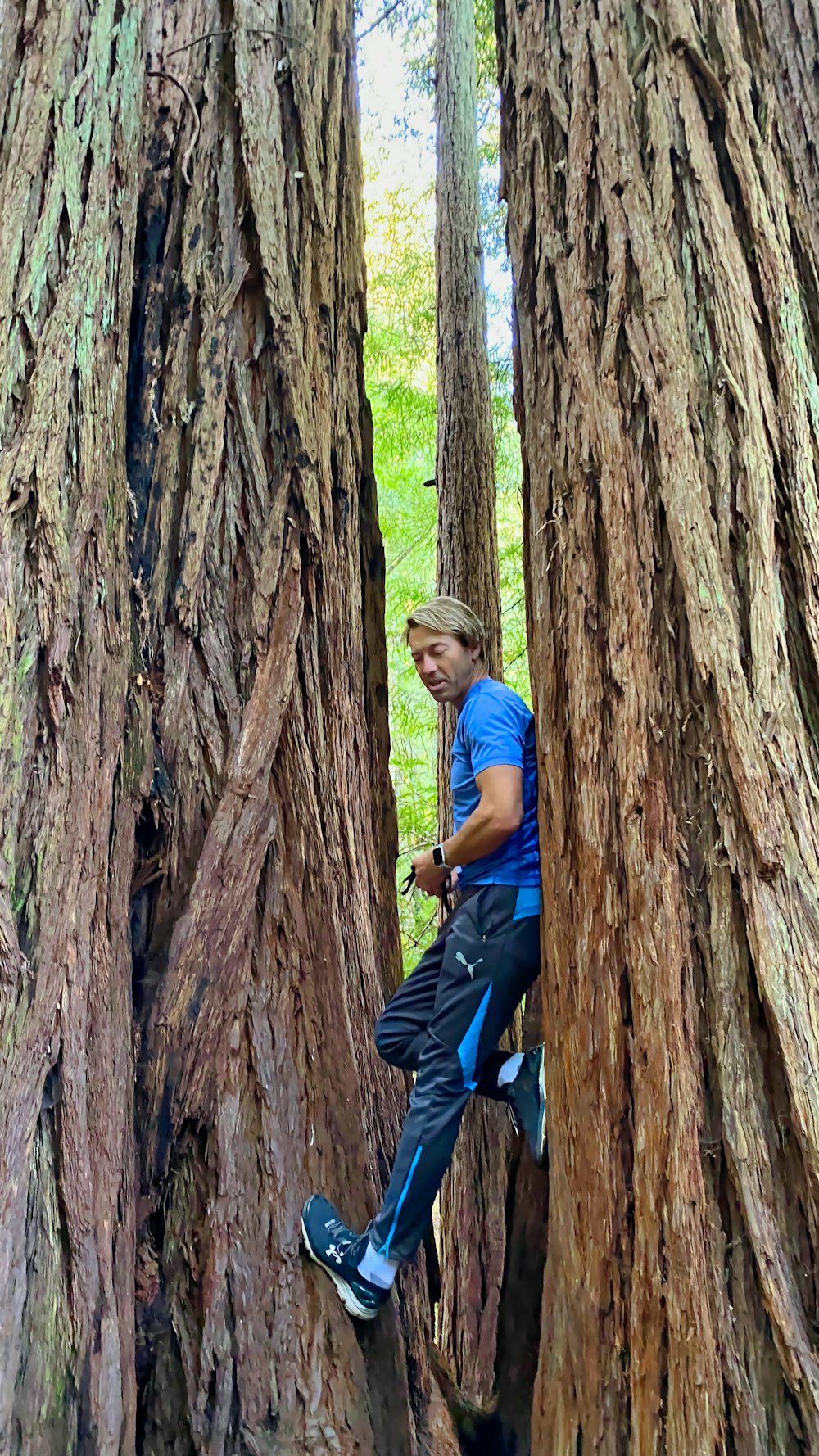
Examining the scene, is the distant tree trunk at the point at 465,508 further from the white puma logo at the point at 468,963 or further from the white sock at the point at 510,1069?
the white puma logo at the point at 468,963

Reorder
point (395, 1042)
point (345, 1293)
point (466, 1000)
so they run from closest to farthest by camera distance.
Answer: point (345, 1293)
point (466, 1000)
point (395, 1042)

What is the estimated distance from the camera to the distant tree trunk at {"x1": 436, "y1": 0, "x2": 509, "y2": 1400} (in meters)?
4.45

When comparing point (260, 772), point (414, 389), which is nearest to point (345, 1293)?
point (260, 772)

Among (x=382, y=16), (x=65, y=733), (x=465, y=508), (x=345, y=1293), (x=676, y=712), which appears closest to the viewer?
(x=676, y=712)

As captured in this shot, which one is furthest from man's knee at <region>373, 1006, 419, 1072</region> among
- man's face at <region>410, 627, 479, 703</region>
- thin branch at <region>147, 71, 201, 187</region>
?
thin branch at <region>147, 71, 201, 187</region>

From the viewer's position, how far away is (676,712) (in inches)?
86.4

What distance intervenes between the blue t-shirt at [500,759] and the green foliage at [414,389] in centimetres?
473

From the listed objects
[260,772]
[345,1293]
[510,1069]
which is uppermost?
[260,772]

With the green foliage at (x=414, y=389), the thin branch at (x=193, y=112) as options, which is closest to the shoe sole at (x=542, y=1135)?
the thin branch at (x=193, y=112)

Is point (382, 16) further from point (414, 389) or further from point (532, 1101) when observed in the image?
point (532, 1101)

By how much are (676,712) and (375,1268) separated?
1537 millimetres

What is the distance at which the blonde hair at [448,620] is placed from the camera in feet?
9.78

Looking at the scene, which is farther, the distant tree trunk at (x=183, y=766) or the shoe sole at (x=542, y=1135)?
the shoe sole at (x=542, y=1135)

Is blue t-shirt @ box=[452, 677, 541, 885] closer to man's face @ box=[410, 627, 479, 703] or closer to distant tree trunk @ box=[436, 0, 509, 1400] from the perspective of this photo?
man's face @ box=[410, 627, 479, 703]
